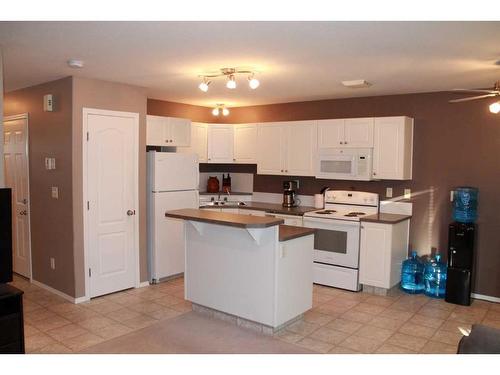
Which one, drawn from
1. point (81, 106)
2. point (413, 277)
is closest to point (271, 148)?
point (413, 277)

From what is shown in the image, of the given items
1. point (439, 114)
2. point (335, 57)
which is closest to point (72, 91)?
point (335, 57)

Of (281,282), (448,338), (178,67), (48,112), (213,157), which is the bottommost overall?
(448,338)

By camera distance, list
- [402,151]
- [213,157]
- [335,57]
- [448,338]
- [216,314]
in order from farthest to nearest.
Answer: [213,157]
[402,151]
[216,314]
[448,338]
[335,57]

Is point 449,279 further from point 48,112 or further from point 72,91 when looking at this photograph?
point 48,112

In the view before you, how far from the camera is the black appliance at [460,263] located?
4.55 metres

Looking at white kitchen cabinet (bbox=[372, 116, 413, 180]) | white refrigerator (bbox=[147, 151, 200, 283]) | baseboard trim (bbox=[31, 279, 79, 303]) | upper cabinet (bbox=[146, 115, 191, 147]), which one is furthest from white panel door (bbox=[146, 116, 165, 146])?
white kitchen cabinet (bbox=[372, 116, 413, 180])

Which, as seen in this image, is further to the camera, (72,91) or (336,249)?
(336,249)

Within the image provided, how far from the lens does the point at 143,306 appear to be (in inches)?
174

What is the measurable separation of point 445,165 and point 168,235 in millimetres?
3538

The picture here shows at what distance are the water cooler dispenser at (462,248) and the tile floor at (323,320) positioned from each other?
0.53 feet

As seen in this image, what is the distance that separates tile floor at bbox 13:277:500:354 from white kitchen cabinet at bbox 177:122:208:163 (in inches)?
81.9

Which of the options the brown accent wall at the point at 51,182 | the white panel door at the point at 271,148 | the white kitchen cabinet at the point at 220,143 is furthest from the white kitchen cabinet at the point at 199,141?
the brown accent wall at the point at 51,182

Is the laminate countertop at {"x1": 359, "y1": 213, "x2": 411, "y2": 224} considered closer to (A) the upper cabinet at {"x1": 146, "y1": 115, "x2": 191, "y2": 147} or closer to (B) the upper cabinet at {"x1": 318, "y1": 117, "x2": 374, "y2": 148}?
(B) the upper cabinet at {"x1": 318, "y1": 117, "x2": 374, "y2": 148}

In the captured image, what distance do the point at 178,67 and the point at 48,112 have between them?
A: 1.84 m
